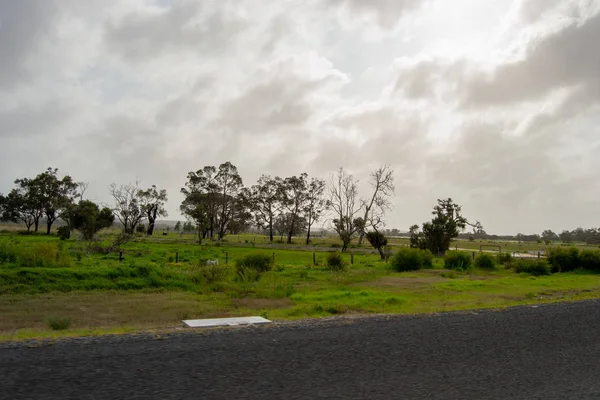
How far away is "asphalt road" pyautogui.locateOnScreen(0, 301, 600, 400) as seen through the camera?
4.55 m

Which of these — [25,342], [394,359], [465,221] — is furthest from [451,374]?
[465,221]

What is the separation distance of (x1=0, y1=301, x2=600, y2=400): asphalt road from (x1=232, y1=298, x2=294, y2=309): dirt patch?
18.9ft

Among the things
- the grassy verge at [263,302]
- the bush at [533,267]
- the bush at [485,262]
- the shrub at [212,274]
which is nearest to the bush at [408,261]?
the bush at [485,262]

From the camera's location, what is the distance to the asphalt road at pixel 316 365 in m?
4.55

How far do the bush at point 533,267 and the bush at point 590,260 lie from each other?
7.94 feet

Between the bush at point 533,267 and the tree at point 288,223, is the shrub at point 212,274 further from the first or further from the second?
the tree at point 288,223

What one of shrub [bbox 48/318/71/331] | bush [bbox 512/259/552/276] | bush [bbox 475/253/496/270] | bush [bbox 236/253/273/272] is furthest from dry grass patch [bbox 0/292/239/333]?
bush [bbox 475/253/496/270]

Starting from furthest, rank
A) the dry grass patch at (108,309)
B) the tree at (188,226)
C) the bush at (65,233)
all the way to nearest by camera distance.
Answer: the tree at (188,226)
the bush at (65,233)
the dry grass patch at (108,309)

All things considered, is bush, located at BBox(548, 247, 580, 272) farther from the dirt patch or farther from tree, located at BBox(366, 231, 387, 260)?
the dirt patch

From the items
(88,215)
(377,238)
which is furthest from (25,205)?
(377,238)

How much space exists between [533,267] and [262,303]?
69.3 ft

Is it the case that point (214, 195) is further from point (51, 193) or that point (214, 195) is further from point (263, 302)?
point (263, 302)

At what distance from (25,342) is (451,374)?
592 cm

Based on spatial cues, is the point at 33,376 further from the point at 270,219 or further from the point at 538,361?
the point at 270,219
